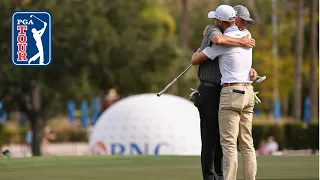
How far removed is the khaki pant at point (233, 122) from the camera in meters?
9.31

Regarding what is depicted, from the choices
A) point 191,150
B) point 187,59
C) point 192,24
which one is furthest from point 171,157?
point 192,24

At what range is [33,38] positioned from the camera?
14.4 metres

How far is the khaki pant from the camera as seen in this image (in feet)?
30.6

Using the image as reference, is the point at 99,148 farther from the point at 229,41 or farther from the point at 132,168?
the point at 229,41

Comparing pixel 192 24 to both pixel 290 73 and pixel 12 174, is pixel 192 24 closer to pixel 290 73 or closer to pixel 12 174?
pixel 290 73

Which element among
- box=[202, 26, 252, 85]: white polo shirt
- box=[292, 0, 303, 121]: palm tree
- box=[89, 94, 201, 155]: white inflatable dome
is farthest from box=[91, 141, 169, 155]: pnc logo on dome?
box=[292, 0, 303, 121]: palm tree

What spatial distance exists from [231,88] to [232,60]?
0.85 ft

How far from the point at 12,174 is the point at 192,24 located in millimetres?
71320

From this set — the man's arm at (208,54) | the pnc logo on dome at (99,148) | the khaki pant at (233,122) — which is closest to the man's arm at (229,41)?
the man's arm at (208,54)

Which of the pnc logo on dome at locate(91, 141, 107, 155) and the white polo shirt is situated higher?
the white polo shirt

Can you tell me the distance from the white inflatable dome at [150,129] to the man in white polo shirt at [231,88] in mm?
18526

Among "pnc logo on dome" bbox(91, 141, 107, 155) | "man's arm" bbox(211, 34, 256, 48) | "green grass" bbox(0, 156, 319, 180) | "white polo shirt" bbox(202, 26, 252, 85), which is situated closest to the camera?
"man's arm" bbox(211, 34, 256, 48)

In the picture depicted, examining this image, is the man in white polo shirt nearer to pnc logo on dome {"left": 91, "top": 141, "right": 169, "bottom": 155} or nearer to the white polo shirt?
the white polo shirt

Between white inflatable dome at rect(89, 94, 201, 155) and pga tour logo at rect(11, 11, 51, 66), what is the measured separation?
13.0m
